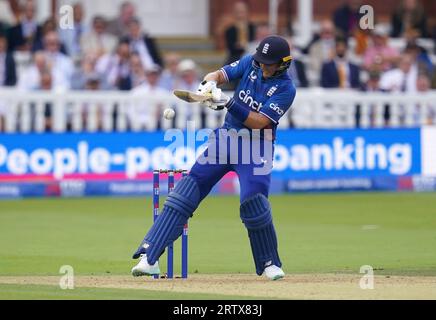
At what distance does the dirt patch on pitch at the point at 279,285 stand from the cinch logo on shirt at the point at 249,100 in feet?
5.33

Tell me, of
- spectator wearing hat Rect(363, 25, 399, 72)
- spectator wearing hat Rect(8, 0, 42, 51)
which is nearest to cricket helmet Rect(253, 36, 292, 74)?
spectator wearing hat Rect(363, 25, 399, 72)

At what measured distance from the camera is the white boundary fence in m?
21.2

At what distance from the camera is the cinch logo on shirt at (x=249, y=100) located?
1206cm

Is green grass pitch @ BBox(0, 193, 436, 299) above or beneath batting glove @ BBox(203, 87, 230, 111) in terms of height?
beneath

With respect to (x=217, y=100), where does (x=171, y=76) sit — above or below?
below

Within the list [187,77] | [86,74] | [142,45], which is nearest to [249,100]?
[187,77]

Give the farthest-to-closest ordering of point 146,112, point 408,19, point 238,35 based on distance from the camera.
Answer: point 408,19 → point 238,35 → point 146,112

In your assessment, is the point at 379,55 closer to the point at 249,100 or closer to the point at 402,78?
the point at 402,78

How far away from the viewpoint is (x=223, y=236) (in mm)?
16328

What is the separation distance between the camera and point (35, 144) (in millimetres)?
20609

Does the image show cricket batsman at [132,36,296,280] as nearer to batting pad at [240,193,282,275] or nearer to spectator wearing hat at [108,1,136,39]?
batting pad at [240,193,282,275]

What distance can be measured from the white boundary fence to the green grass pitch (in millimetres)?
1394

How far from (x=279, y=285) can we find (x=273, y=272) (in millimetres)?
306

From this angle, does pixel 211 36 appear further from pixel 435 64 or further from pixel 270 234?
pixel 270 234
